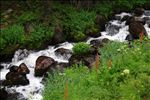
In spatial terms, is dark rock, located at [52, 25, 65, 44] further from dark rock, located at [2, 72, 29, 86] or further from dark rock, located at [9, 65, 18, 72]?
dark rock, located at [2, 72, 29, 86]

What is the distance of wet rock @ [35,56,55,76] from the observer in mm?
13720

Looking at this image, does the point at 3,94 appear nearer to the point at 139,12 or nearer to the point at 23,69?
the point at 23,69

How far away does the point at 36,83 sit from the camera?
44.2 feet

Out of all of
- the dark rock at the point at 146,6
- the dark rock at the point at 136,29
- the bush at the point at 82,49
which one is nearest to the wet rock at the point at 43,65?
the bush at the point at 82,49

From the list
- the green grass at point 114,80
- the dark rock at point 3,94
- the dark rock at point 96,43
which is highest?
the green grass at point 114,80

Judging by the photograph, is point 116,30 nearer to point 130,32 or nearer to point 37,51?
point 130,32

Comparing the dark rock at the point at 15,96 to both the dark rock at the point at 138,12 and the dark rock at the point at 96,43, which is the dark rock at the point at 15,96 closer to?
the dark rock at the point at 96,43

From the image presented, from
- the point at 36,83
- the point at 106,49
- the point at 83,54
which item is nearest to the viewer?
the point at 106,49

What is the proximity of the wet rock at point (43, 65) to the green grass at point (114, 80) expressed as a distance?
11.7 feet

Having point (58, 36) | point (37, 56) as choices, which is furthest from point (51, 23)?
point (37, 56)

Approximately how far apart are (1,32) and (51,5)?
322 cm

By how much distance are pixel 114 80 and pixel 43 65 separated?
5587mm

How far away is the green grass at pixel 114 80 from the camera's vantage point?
8.02 m

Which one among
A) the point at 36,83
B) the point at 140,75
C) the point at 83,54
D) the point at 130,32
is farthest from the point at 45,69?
the point at 140,75
